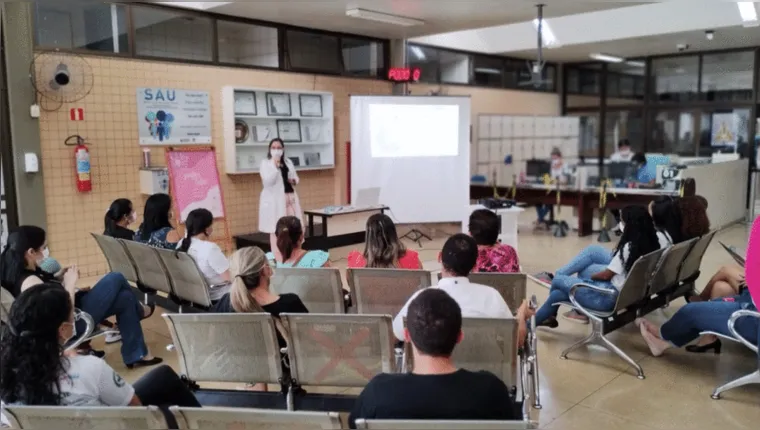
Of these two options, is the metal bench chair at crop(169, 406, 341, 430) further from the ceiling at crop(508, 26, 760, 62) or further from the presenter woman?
the ceiling at crop(508, 26, 760, 62)

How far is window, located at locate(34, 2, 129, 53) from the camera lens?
19.3 ft

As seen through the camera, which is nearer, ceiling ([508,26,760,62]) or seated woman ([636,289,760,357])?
seated woman ([636,289,760,357])

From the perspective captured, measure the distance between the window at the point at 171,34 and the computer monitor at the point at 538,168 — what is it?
500 centimetres

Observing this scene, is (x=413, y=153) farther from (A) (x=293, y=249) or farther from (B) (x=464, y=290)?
(B) (x=464, y=290)

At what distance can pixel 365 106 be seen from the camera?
315 inches

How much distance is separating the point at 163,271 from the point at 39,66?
10.1 feet

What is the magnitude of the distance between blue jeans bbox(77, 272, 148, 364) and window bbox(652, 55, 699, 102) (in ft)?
35.4

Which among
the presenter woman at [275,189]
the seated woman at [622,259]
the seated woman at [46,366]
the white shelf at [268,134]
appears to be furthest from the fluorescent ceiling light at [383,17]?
the seated woman at [46,366]

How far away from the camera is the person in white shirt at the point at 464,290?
265 centimetres

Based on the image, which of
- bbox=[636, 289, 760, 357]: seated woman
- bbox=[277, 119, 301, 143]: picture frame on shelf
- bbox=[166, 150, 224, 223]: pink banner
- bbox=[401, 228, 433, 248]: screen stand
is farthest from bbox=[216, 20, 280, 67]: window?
bbox=[636, 289, 760, 357]: seated woman

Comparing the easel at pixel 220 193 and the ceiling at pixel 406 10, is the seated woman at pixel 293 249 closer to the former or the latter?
the easel at pixel 220 193

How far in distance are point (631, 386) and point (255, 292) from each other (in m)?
2.20

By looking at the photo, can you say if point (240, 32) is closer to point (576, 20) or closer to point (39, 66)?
point (39, 66)

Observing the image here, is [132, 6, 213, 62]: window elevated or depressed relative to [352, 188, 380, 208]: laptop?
elevated
